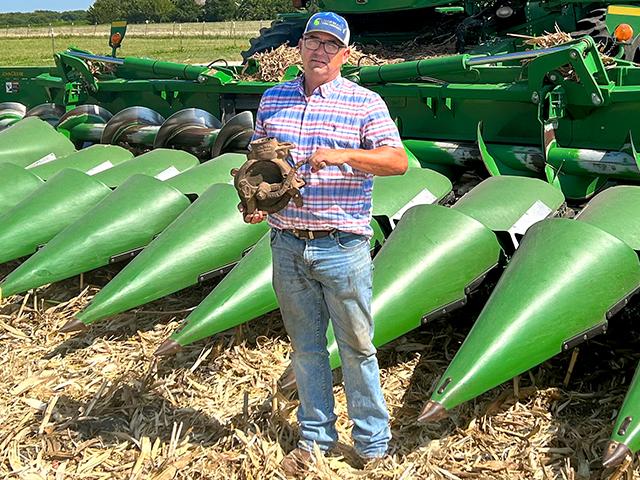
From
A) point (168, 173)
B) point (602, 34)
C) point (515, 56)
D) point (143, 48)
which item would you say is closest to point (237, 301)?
point (168, 173)

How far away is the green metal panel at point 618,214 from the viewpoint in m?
3.73

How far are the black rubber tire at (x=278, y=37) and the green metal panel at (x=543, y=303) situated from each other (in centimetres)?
453

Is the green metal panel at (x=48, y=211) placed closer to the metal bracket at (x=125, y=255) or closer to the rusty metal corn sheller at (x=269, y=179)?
the metal bracket at (x=125, y=255)

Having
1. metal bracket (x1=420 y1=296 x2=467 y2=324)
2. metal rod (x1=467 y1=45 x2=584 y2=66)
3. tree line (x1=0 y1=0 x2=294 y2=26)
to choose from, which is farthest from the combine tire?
tree line (x1=0 y1=0 x2=294 y2=26)

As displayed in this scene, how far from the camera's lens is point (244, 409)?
3.48 meters

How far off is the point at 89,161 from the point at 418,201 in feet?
8.65

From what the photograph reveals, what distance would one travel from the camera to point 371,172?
104 inches

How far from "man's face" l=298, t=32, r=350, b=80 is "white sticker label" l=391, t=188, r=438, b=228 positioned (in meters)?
1.83

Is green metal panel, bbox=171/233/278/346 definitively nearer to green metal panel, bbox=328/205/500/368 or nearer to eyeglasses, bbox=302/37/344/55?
green metal panel, bbox=328/205/500/368

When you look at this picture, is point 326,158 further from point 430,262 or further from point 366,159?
point 430,262

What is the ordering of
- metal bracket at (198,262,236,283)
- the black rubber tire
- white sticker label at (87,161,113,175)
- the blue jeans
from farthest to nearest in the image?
the black rubber tire < white sticker label at (87,161,113,175) < metal bracket at (198,262,236,283) < the blue jeans

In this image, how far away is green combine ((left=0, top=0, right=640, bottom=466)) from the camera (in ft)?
11.1

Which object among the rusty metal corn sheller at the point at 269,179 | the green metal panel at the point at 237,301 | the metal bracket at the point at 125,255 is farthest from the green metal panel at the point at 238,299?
the rusty metal corn sheller at the point at 269,179

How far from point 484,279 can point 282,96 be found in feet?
4.95
